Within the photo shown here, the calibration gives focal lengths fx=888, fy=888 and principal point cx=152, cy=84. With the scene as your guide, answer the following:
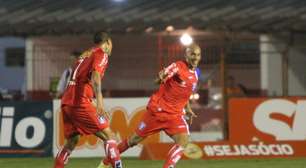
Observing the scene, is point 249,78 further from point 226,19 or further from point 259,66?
point 226,19

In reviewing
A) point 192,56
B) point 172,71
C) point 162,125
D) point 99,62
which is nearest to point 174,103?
point 162,125

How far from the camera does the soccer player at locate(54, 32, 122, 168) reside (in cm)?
1218

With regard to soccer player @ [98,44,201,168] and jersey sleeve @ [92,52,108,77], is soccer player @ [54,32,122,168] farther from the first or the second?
soccer player @ [98,44,201,168]

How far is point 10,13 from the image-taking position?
2417 cm

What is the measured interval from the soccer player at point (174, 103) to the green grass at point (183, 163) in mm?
2491

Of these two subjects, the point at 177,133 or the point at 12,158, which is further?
the point at 12,158

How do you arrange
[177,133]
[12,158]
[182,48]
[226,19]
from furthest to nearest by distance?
[226,19], [182,48], [12,158], [177,133]

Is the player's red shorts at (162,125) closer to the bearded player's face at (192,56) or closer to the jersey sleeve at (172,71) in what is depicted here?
the jersey sleeve at (172,71)

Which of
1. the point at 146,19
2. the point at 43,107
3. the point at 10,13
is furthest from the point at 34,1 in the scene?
the point at 43,107

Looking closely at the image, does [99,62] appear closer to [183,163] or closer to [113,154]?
[113,154]

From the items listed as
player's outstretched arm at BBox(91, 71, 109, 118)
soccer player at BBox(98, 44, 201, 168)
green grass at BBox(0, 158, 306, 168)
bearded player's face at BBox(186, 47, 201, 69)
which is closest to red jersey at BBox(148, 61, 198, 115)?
soccer player at BBox(98, 44, 201, 168)

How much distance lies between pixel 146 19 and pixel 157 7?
1.02 meters

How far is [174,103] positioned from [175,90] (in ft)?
0.68

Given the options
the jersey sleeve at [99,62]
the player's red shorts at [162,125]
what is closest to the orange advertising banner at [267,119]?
the player's red shorts at [162,125]
